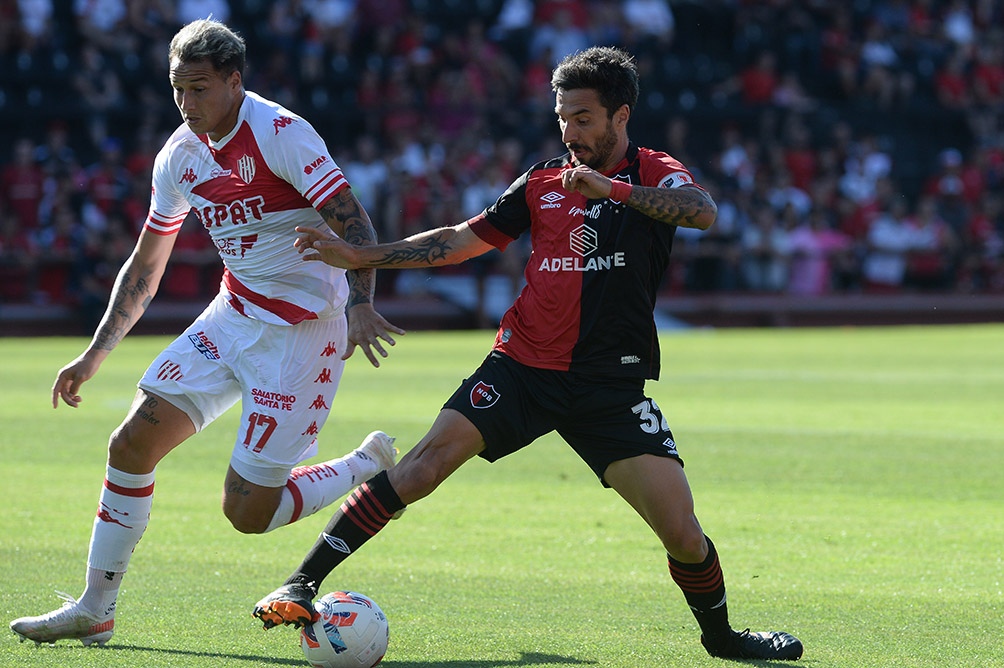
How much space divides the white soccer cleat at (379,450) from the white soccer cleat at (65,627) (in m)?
1.54

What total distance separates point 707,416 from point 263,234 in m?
7.31

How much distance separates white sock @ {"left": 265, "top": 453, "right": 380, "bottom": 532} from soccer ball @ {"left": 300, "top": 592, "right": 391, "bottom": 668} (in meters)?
1.03

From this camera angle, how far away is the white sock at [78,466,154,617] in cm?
538

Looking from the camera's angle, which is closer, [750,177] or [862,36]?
[750,177]

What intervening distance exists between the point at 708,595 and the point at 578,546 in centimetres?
214

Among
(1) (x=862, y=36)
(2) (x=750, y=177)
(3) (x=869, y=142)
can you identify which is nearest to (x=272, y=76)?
(2) (x=750, y=177)

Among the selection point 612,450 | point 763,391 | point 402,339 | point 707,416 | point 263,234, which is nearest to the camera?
point 612,450

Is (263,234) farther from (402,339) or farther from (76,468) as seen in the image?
(402,339)

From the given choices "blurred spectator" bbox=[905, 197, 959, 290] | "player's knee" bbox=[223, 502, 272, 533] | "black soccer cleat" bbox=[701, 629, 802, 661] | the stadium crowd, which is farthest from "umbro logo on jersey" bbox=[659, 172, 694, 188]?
"blurred spectator" bbox=[905, 197, 959, 290]

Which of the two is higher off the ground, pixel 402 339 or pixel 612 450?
pixel 612 450

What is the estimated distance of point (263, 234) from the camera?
5789 mm

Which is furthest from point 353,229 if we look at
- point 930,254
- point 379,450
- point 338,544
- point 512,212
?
point 930,254

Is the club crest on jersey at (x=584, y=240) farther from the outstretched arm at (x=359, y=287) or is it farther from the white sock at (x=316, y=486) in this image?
the white sock at (x=316, y=486)

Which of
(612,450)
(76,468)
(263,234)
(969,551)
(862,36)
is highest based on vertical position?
(862,36)
